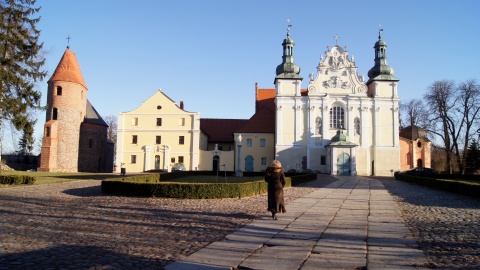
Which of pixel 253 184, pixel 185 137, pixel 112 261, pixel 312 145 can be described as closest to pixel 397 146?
pixel 312 145

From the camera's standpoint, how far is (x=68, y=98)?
155 ft

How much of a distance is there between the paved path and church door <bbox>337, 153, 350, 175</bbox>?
119 feet

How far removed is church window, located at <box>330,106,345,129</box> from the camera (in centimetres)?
5047

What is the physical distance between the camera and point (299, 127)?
164 feet

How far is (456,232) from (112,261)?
714cm

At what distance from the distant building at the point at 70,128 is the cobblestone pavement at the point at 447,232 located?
41.2m

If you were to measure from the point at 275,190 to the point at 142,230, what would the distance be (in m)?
3.59

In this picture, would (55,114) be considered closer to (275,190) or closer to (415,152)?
(275,190)

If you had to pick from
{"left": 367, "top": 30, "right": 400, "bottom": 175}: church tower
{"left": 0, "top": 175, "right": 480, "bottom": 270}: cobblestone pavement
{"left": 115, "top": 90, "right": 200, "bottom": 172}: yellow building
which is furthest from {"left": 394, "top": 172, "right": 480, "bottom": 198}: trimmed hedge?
{"left": 115, "top": 90, "right": 200, "bottom": 172}: yellow building

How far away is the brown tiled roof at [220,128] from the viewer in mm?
58534

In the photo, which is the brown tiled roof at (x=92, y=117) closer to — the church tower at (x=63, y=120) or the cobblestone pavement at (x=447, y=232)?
the church tower at (x=63, y=120)

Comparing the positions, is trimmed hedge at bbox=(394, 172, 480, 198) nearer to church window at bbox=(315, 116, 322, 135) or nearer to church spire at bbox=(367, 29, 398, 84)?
church window at bbox=(315, 116, 322, 135)

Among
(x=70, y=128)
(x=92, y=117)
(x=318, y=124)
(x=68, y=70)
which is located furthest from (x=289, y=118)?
(x=68, y=70)

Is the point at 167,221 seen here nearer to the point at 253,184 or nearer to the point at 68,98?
the point at 253,184
